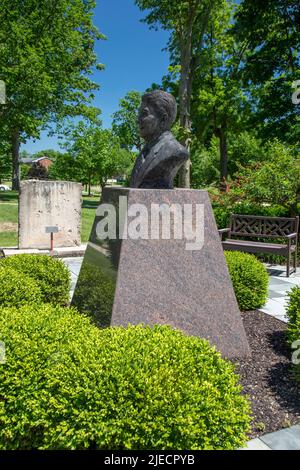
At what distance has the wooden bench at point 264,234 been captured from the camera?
934 cm

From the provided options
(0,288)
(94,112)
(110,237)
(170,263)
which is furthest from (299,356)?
(94,112)

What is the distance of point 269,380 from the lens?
403 cm

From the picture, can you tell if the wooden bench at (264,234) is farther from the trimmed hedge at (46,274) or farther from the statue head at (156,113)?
the statue head at (156,113)

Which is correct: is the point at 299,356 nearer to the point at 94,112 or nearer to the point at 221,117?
the point at 221,117

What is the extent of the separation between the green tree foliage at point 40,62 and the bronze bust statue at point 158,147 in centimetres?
1786

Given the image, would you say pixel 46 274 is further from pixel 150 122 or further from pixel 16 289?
pixel 150 122

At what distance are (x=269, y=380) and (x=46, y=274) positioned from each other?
350 centimetres

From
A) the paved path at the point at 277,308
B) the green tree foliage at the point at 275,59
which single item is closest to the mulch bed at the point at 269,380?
the paved path at the point at 277,308

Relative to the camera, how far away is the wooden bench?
368 inches

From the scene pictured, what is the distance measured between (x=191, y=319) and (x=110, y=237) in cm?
140

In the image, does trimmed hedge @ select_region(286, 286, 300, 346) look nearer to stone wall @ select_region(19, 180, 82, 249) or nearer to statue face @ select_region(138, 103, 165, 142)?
statue face @ select_region(138, 103, 165, 142)

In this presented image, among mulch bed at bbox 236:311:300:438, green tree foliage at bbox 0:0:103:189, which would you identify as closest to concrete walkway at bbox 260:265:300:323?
mulch bed at bbox 236:311:300:438

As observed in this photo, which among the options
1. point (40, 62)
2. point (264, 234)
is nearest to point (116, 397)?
point (264, 234)

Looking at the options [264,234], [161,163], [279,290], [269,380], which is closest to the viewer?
[269,380]
